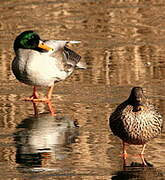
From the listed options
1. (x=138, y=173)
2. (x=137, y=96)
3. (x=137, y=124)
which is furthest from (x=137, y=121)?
(x=138, y=173)

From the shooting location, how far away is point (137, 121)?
8.11 metres

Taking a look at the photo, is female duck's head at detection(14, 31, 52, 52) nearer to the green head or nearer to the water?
the green head

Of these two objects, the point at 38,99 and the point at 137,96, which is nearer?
the point at 137,96

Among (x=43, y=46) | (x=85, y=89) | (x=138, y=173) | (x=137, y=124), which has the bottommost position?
(x=138, y=173)

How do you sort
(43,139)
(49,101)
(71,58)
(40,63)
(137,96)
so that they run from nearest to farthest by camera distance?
(137,96) < (43,139) < (49,101) < (40,63) < (71,58)

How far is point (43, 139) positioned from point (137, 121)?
49.1 inches

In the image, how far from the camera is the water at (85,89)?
26.1 ft

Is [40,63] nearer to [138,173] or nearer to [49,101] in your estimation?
[49,101]

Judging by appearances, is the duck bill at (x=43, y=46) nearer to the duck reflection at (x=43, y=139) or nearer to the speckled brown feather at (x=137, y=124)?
the duck reflection at (x=43, y=139)

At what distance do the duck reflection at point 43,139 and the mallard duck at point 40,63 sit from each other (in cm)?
67

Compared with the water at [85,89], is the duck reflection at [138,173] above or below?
below

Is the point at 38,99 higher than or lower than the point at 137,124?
higher

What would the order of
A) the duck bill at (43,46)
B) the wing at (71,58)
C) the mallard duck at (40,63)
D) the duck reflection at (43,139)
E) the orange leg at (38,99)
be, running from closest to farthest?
the duck reflection at (43,139) < the orange leg at (38,99) < the mallard duck at (40,63) < the duck bill at (43,46) < the wing at (71,58)

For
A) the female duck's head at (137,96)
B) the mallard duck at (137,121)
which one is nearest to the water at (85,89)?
the mallard duck at (137,121)
